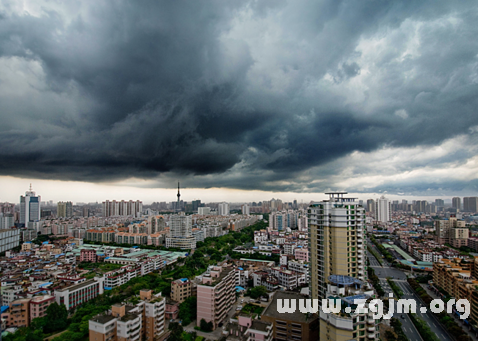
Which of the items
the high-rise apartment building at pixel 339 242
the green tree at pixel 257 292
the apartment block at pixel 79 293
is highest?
the high-rise apartment building at pixel 339 242

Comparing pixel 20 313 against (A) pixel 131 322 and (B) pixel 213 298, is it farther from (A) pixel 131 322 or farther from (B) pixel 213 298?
(B) pixel 213 298

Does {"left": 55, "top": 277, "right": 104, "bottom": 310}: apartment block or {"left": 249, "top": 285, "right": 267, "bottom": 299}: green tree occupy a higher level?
{"left": 55, "top": 277, "right": 104, "bottom": 310}: apartment block

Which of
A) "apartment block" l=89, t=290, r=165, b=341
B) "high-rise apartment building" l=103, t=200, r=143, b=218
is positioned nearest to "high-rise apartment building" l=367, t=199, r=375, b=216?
"high-rise apartment building" l=103, t=200, r=143, b=218

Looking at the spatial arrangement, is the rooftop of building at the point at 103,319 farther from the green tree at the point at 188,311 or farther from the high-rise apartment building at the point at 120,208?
the high-rise apartment building at the point at 120,208

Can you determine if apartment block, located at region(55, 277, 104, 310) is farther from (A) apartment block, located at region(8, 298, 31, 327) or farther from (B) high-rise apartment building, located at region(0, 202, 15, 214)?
(B) high-rise apartment building, located at region(0, 202, 15, 214)

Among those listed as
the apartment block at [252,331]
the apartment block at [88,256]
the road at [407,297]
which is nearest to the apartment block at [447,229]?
the road at [407,297]
